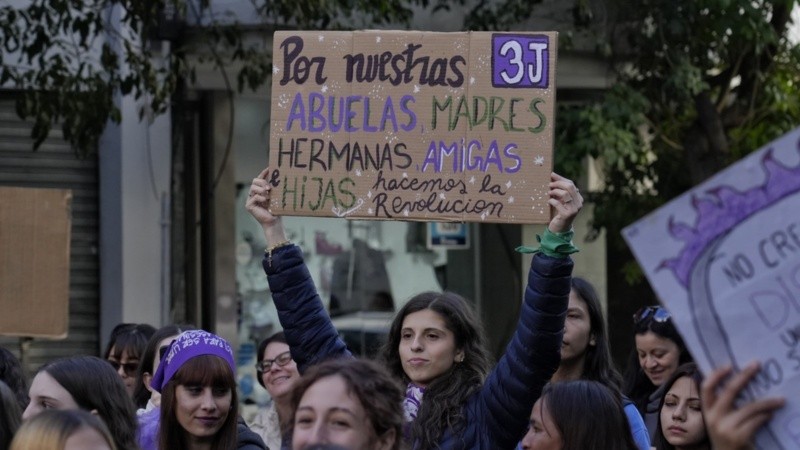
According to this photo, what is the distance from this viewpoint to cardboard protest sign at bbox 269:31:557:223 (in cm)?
520

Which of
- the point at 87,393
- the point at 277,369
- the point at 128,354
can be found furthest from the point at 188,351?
the point at 128,354

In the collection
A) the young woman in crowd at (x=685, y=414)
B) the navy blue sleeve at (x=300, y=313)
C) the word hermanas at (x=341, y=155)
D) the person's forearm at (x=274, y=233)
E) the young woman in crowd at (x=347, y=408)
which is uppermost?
the word hermanas at (x=341, y=155)

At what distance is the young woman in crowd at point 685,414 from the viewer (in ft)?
17.5

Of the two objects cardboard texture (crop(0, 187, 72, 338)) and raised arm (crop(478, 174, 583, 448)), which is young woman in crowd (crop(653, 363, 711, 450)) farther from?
cardboard texture (crop(0, 187, 72, 338))

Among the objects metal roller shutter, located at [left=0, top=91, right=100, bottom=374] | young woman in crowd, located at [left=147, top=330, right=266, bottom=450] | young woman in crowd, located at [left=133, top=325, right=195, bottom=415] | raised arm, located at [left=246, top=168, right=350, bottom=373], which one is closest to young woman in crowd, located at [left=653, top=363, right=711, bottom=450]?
raised arm, located at [left=246, top=168, right=350, bottom=373]

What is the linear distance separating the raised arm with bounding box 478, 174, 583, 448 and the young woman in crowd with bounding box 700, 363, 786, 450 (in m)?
1.62

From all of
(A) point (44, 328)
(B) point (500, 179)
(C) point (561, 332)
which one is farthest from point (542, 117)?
(A) point (44, 328)

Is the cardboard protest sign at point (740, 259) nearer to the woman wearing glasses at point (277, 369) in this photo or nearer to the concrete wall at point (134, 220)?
the woman wearing glasses at point (277, 369)

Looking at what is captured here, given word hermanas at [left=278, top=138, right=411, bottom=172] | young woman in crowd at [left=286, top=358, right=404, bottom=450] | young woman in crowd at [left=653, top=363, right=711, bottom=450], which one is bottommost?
young woman in crowd at [left=653, top=363, right=711, bottom=450]

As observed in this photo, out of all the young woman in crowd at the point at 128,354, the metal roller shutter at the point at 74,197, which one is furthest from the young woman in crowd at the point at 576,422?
the metal roller shutter at the point at 74,197

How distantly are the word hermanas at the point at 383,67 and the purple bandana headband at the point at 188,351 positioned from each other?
891 millimetres

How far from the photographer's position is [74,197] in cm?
1169

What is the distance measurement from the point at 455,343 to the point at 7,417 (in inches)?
55.7

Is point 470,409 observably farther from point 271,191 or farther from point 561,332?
point 271,191
